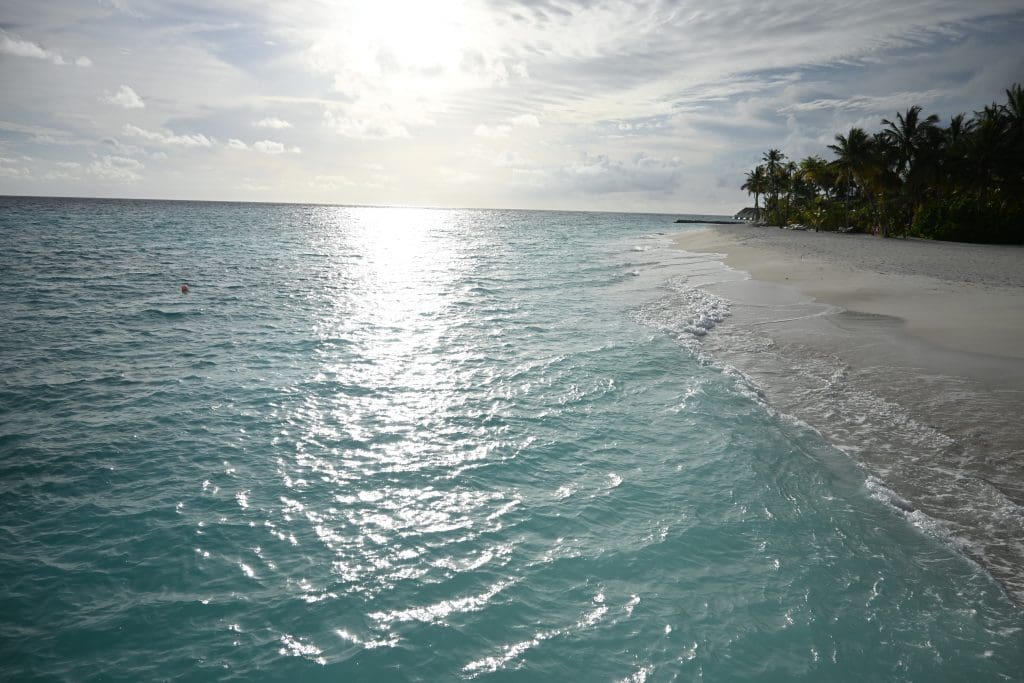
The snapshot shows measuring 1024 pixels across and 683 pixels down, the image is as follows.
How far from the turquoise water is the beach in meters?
0.67

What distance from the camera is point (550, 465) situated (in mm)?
8742

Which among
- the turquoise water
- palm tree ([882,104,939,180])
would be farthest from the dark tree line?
the turquoise water

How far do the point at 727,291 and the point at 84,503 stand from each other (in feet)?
81.7

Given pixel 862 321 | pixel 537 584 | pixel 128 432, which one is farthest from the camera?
pixel 862 321

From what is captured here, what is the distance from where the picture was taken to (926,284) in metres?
23.3

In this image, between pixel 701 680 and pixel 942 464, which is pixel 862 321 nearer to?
pixel 942 464

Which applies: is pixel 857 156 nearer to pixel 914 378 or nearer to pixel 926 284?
pixel 926 284

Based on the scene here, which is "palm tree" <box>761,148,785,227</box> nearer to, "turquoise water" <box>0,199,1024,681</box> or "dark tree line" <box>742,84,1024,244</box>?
"dark tree line" <box>742,84,1024,244</box>

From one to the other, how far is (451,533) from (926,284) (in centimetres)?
2622

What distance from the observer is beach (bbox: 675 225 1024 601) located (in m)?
7.36

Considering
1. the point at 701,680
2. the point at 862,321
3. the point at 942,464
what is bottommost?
the point at 701,680

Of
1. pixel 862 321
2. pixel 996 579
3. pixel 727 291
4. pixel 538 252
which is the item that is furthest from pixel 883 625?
pixel 538 252

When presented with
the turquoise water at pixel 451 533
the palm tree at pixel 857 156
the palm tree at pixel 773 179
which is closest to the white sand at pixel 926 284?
the turquoise water at pixel 451 533

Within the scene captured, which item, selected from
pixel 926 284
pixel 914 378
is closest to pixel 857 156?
pixel 926 284
